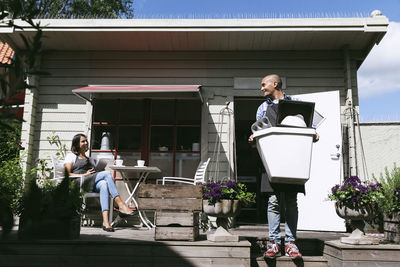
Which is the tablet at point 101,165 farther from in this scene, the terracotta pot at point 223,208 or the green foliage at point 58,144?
the terracotta pot at point 223,208

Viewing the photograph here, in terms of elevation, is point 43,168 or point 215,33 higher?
point 215,33

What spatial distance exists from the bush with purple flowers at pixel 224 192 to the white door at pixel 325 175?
1948 millimetres

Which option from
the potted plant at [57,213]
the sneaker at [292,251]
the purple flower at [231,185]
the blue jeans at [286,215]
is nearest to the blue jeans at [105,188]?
→ the potted plant at [57,213]

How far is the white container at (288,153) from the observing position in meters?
2.36

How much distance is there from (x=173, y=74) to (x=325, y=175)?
261cm

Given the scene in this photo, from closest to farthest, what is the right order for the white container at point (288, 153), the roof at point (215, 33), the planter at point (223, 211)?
the white container at point (288, 153) → the planter at point (223, 211) → the roof at point (215, 33)

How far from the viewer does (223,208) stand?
A: 3021 mm

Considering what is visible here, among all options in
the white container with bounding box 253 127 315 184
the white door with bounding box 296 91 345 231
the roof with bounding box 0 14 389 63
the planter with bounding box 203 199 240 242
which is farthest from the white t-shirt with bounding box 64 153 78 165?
the white door with bounding box 296 91 345 231

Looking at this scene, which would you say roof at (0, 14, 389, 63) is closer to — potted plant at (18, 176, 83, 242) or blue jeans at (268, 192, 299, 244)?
potted plant at (18, 176, 83, 242)

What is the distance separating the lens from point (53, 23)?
5.02m

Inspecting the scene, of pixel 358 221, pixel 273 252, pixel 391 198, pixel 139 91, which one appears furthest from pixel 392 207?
pixel 139 91

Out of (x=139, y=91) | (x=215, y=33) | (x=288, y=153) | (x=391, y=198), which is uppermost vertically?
(x=215, y=33)

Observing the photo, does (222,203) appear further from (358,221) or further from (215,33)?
(215,33)

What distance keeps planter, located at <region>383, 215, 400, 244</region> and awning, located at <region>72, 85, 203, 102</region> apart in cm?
264
